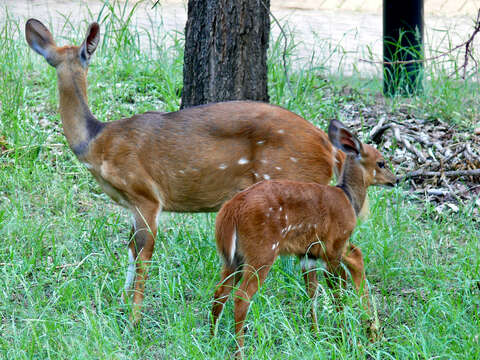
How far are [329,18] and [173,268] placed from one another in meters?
8.00

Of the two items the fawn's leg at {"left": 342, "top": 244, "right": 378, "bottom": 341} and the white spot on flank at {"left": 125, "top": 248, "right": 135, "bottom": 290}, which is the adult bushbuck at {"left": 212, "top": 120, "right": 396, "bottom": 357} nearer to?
the fawn's leg at {"left": 342, "top": 244, "right": 378, "bottom": 341}

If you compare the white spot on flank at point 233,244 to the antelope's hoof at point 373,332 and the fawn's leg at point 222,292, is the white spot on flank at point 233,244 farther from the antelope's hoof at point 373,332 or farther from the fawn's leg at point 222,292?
the antelope's hoof at point 373,332

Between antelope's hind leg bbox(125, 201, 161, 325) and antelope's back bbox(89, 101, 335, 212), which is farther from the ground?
antelope's back bbox(89, 101, 335, 212)

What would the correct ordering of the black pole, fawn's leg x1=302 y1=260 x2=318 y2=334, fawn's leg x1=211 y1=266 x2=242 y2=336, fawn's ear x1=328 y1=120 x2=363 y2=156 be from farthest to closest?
the black pole → fawn's ear x1=328 y1=120 x2=363 y2=156 → fawn's leg x1=302 y1=260 x2=318 y2=334 → fawn's leg x1=211 y1=266 x2=242 y2=336

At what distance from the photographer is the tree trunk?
5.76 metres

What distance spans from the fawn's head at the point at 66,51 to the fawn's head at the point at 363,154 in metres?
1.71

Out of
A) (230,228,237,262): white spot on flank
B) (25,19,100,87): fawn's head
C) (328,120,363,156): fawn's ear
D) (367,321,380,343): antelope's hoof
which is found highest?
(25,19,100,87): fawn's head

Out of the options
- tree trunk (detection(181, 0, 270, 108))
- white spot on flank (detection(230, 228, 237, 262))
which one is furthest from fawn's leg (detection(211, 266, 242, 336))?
tree trunk (detection(181, 0, 270, 108))

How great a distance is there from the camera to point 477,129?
268 inches

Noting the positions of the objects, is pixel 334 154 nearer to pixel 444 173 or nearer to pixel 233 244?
pixel 233 244

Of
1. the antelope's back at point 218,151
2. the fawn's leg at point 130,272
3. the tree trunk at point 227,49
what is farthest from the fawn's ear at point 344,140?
the tree trunk at point 227,49

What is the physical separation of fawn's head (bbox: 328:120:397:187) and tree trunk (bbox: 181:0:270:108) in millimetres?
1522

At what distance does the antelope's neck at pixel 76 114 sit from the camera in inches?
190

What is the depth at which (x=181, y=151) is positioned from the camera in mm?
4812
